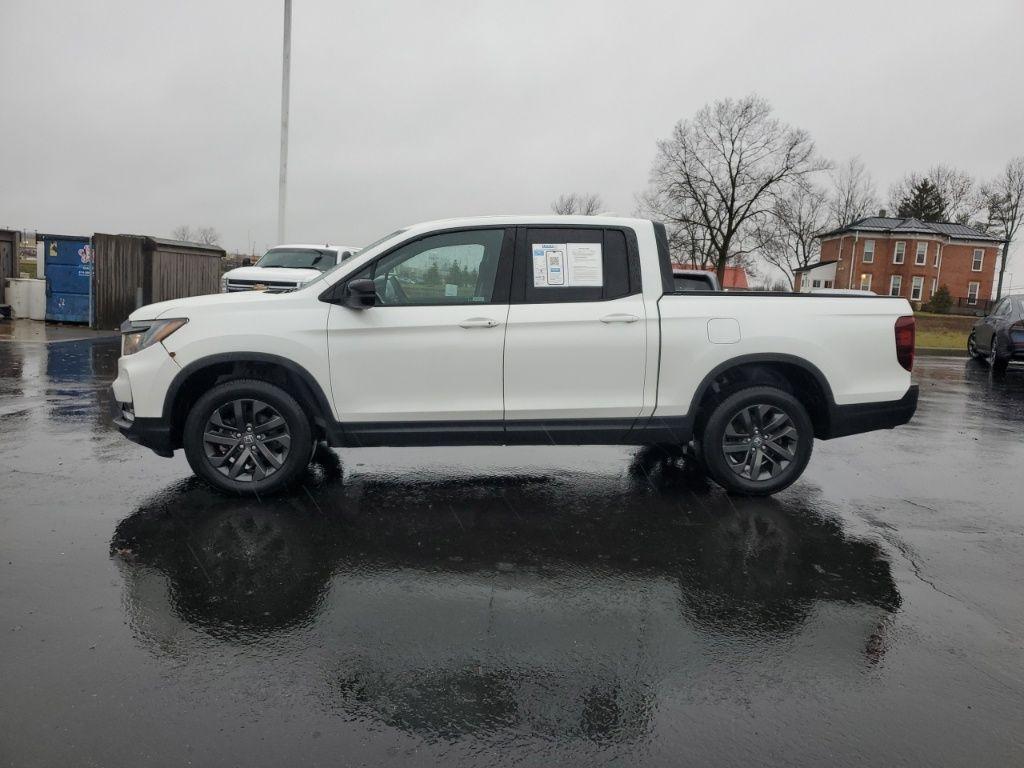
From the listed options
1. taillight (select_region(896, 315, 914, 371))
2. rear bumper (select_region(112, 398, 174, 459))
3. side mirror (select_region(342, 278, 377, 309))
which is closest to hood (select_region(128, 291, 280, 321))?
side mirror (select_region(342, 278, 377, 309))

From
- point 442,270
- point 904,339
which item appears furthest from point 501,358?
point 904,339

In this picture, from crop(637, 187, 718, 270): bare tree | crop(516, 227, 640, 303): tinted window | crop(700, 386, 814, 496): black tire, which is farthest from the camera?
crop(637, 187, 718, 270): bare tree

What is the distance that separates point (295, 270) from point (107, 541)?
38.5ft

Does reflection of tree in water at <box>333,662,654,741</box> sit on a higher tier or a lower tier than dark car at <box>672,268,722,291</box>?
lower

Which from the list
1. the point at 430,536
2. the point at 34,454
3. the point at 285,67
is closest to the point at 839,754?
the point at 430,536

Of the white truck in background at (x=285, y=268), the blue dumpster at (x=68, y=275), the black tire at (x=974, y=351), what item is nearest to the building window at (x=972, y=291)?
the black tire at (x=974, y=351)

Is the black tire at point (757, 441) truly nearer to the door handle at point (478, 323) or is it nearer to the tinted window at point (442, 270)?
the door handle at point (478, 323)

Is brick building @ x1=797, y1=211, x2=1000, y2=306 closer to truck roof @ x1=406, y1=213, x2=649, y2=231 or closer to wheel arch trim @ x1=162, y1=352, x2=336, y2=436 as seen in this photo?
truck roof @ x1=406, y1=213, x2=649, y2=231

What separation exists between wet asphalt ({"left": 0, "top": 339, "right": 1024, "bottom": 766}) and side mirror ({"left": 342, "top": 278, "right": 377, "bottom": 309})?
1.36 m

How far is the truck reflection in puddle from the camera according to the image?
302 cm

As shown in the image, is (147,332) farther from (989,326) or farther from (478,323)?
(989,326)

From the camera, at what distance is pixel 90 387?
32.8 feet

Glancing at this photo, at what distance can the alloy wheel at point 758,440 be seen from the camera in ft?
18.1

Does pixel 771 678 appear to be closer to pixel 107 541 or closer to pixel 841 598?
pixel 841 598
